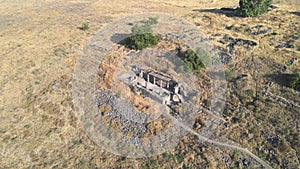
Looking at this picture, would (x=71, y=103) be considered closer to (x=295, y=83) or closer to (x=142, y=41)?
(x=142, y=41)

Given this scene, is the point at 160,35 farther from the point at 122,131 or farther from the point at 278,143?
the point at 278,143

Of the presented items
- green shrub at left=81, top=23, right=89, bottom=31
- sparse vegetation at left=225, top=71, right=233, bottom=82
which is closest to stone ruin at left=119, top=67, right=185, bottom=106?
sparse vegetation at left=225, top=71, right=233, bottom=82

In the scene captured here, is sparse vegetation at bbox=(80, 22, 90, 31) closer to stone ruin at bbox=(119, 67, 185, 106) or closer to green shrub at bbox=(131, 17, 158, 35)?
green shrub at bbox=(131, 17, 158, 35)

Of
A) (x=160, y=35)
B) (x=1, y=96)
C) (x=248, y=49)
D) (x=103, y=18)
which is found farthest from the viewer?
(x=103, y=18)

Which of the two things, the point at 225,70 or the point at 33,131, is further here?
the point at 225,70

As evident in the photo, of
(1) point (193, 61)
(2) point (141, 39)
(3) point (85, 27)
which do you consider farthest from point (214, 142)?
(3) point (85, 27)

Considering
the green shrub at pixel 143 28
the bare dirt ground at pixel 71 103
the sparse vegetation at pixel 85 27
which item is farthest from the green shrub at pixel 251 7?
the sparse vegetation at pixel 85 27

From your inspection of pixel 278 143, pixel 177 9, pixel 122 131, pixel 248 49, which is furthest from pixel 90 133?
pixel 177 9

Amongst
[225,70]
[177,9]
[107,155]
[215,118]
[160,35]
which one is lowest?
[107,155]
